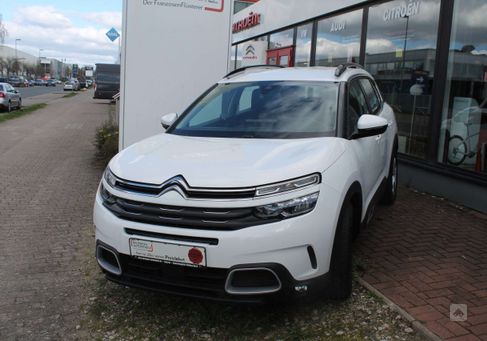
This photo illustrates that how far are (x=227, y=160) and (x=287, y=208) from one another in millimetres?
602

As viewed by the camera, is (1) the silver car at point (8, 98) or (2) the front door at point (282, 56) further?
(1) the silver car at point (8, 98)

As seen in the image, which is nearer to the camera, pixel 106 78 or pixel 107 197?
pixel 107 197

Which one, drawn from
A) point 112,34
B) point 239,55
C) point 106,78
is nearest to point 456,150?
point 239,55

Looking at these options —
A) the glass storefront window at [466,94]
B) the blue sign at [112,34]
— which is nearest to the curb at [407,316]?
the glass storefront window at [466,94]

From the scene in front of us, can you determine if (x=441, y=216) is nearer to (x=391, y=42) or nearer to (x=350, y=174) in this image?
(x=350, y=174)

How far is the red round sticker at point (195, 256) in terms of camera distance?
3084mm

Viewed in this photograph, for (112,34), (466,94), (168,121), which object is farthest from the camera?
(112,34)

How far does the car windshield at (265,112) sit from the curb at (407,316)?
4.15 ft

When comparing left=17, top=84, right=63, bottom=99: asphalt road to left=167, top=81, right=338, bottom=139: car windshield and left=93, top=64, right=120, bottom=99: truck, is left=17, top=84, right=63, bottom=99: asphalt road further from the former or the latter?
left=167, top=81, right=338, bottom=139: car windshield

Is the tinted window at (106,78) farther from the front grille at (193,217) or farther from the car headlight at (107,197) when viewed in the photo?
the front grille at (193,217)

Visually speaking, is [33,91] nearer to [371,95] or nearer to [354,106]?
[371,95]

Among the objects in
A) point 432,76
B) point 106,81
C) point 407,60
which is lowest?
point 432,76

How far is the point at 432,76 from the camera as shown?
25.0 ft

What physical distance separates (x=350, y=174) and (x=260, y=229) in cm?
94
